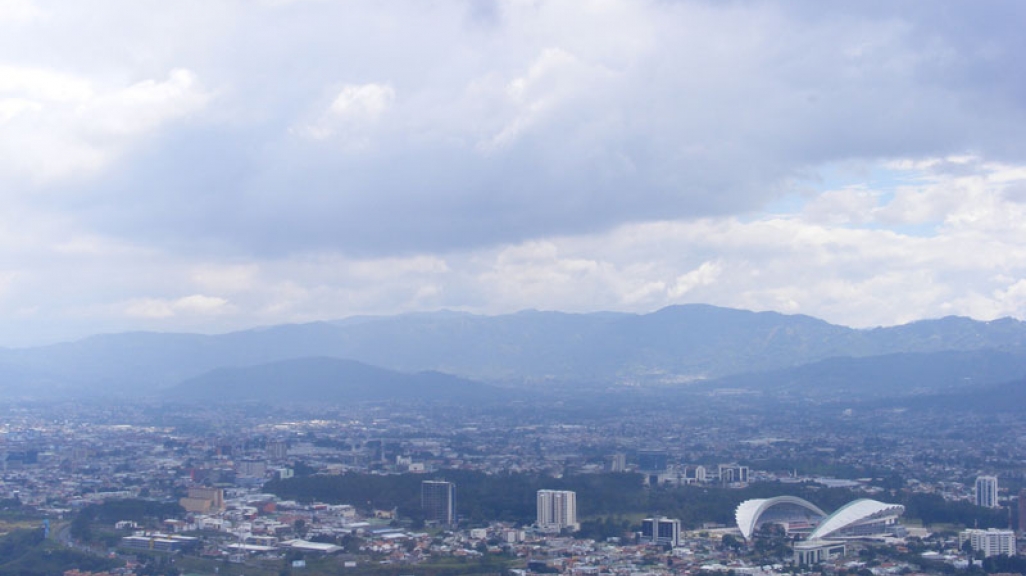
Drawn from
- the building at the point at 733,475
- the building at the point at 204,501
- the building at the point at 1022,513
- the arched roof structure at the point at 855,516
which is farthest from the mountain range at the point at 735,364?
the building at the point at 204,501

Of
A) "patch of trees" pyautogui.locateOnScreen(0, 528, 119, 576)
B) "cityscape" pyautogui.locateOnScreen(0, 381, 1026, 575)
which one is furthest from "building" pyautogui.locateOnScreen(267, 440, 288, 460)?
"patch of trees" pyautogui.locateOnScreen(0, 528, 119, 576)

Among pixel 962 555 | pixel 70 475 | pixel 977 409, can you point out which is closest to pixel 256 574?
pixel 962 555

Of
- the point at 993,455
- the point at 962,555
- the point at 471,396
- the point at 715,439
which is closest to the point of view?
the point at 962,555

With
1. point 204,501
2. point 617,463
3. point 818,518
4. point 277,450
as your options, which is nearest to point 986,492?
point 818,518

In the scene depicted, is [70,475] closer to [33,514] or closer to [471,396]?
[33,514]

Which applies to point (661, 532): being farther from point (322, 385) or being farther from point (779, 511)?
point (322, 385)

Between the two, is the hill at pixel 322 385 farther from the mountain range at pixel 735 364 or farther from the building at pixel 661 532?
the building at pixel 661 532
